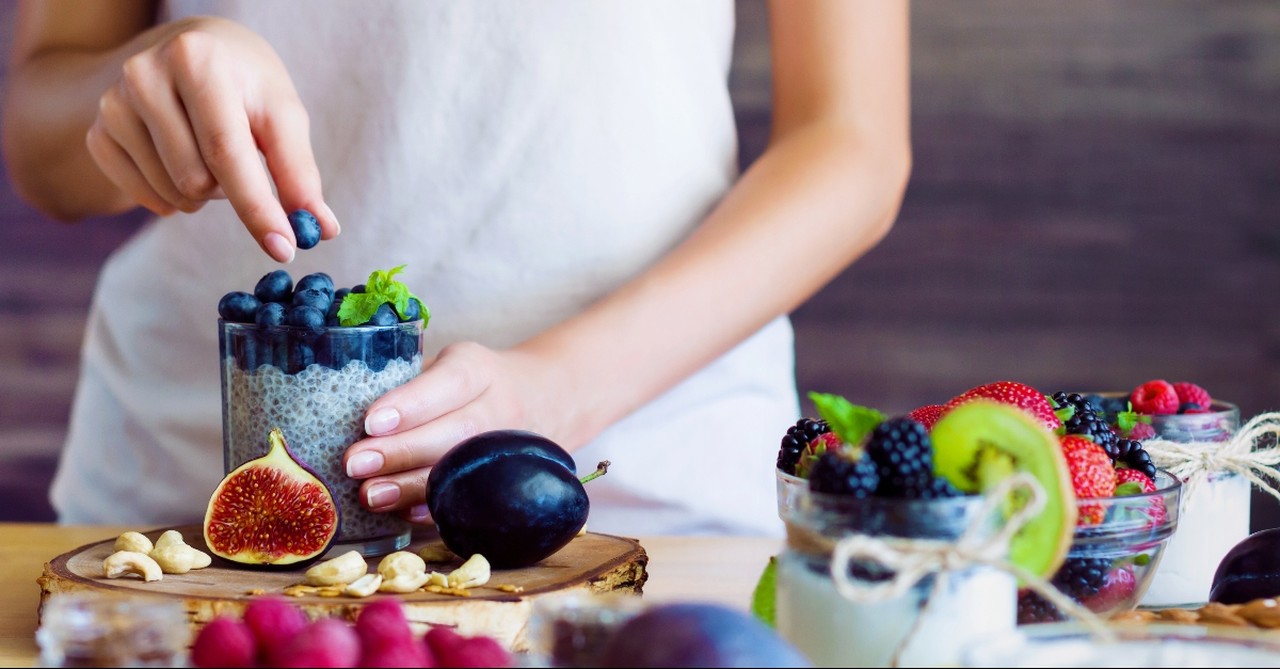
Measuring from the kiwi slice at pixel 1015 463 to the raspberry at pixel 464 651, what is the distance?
300 mm

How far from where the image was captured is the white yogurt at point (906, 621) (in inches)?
28.7

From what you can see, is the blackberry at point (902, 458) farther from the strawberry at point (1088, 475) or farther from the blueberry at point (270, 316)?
the blueberry at point (270, 316)

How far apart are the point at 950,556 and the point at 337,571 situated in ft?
1.73

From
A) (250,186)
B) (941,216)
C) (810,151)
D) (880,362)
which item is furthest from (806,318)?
(250,186)

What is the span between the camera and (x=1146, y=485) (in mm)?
924

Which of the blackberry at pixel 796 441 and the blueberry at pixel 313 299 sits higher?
the blueberry at pixel 313 299

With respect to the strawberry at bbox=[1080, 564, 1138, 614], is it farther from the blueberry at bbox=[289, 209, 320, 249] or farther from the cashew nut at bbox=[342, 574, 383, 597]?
the blueberry at bbox=[289, 209, 320, 249]

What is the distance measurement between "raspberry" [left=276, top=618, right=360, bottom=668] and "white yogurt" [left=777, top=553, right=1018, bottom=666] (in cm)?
28

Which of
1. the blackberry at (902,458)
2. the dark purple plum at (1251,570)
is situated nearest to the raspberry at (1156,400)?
the dark purple plum at (1251,570)

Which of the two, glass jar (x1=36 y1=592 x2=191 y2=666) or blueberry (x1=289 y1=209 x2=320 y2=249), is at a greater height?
blueberry (x1=289 y1=209 x2=320 y2=249)

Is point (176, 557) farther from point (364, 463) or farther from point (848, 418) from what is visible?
point (848, 418)

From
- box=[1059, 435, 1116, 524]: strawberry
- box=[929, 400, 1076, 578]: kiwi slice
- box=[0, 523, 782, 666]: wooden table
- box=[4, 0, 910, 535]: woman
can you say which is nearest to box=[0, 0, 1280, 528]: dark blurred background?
box=[4, 0, 910, 535]: woman

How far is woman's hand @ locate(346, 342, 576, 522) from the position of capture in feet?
3.66

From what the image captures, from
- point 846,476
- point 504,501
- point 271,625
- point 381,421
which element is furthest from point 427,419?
point 846,476
